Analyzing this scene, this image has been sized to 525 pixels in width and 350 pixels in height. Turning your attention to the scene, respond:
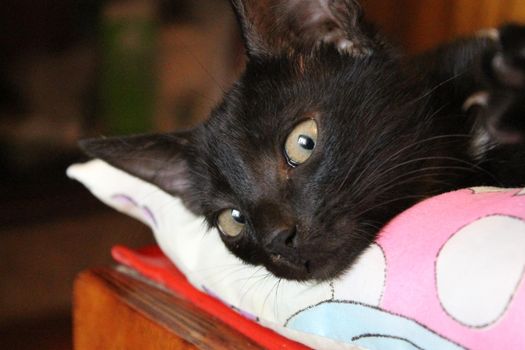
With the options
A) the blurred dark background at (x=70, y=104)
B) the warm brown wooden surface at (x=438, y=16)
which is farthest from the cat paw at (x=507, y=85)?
the warm brown wooden surface at (x=438, y=16)

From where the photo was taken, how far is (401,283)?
86cm

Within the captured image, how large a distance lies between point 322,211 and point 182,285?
0.44 metres

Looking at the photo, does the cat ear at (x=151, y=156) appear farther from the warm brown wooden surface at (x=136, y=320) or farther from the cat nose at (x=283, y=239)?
the cat nose at (x=283, y=239)

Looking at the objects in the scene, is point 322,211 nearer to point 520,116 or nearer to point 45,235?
point 520,116

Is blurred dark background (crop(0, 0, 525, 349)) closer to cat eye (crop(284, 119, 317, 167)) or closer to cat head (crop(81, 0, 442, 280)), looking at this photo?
cat head (crop(81, 0, 442, 280))

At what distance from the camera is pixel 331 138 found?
3.40ft

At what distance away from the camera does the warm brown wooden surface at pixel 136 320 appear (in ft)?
3.66

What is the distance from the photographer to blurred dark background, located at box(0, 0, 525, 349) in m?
2.59

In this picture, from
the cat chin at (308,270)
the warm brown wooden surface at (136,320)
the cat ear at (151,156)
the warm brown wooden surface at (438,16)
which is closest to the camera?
the cat chin at (308,270)

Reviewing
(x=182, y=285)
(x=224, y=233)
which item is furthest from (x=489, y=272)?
(x=182, y=285)

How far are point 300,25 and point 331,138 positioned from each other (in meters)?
0.28

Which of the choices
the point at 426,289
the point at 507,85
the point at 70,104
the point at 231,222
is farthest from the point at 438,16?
the point at 426,289

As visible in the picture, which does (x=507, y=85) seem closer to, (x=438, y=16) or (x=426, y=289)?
(x=426, y=289)

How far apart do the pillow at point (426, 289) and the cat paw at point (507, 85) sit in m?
0.09
